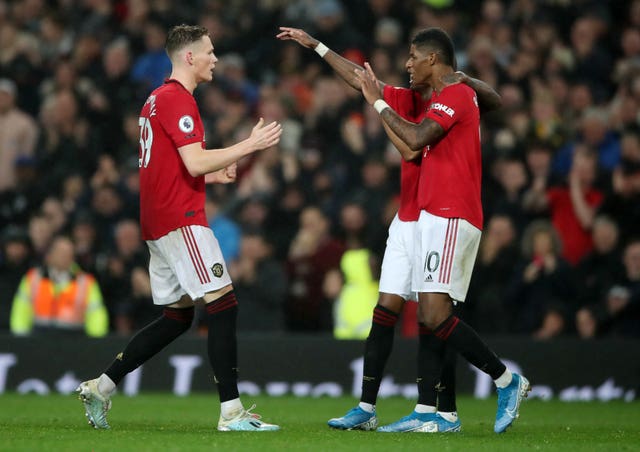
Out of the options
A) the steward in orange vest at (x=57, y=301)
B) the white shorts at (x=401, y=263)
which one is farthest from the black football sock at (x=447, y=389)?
the steward in orange vest at (x=57, y=301)

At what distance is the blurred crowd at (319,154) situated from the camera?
1309 cm

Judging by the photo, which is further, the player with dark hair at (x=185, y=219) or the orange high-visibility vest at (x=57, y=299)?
the orange high-visibility vest at (x=57, y=299)

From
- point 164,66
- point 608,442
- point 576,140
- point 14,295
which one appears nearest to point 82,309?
point 14,295

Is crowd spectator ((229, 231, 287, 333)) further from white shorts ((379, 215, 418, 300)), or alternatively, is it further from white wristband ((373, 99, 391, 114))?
white wristband ((373, 99, 391, 114))

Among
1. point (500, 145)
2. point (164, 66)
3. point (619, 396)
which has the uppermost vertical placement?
point (164, 66)

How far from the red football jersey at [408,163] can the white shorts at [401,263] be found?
9cm

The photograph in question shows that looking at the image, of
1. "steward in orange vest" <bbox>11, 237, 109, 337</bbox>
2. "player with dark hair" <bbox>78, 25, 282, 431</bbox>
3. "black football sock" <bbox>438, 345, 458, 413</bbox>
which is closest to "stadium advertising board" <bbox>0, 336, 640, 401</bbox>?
"steward in orange vest" <bbox>11, 237, 109, 337</bbox>

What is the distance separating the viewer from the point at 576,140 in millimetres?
14398

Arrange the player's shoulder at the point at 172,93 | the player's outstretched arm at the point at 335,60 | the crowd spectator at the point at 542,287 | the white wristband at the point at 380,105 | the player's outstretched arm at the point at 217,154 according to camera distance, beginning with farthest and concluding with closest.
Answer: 1. the crowd spectator at the point at 542,287
2. the player's outstretched arm at the point at 335,60
3. the white wristband at the point at 380,105
4. the player's shoulder at the point at 172,93
5. the player's outstretched arm at the point at 217,154

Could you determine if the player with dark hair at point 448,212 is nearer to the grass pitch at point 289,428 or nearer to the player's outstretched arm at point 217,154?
the grass pitch at point 289,428

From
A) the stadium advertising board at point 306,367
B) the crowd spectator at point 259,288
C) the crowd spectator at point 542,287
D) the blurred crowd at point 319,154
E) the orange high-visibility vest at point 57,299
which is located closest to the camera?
the stadium advertising board at point 306,367

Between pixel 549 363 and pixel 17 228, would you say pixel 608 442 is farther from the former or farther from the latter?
pixel 17 228

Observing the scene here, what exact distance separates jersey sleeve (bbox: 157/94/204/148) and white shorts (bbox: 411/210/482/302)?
1524mm

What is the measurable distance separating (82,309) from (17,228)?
7.40ft
